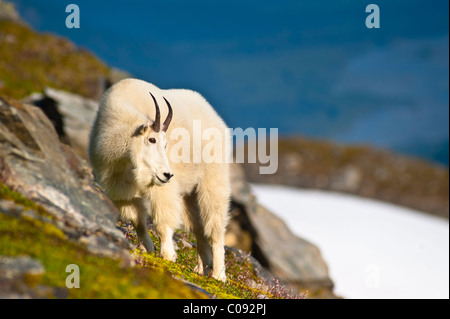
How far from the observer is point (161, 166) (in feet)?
23.3

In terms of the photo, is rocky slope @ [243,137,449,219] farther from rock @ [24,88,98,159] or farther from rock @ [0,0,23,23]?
rock @ [24,88,98,159]

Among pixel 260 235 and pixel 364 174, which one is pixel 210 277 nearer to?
pixel 260 235

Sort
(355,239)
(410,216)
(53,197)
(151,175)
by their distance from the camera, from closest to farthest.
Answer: (53,197), (151,175), (355,239), (410,216)

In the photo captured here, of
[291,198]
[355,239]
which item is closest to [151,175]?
[355,239]

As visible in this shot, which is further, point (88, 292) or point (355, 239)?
point (355, 239)

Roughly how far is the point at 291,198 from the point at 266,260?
13454mm

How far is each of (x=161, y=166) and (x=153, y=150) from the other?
27 centimetres

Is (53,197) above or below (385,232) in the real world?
below

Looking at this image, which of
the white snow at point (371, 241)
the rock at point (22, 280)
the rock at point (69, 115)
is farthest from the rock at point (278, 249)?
the rock at point (22, 280)

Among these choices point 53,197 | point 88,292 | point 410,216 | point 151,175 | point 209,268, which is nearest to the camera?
point 88,292

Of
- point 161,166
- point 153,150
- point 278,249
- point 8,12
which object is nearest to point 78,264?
point 161,166

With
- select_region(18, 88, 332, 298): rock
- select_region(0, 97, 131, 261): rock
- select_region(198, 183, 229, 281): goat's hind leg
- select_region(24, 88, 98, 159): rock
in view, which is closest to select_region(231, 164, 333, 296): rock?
select_region(18, 88, 332, 298): rock

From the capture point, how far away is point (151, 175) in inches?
285
